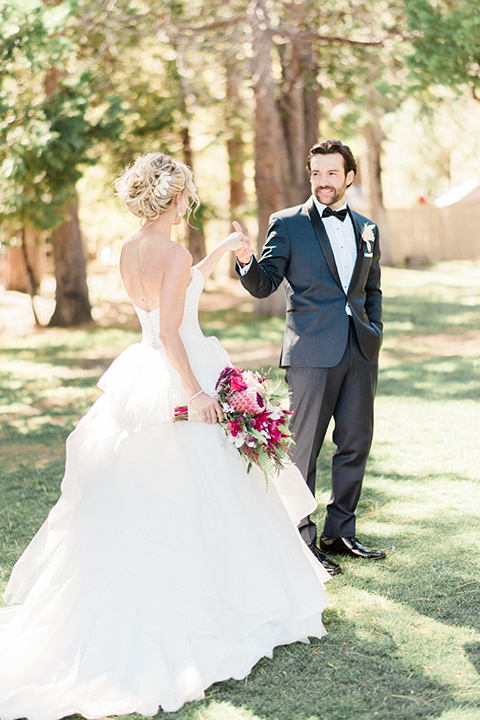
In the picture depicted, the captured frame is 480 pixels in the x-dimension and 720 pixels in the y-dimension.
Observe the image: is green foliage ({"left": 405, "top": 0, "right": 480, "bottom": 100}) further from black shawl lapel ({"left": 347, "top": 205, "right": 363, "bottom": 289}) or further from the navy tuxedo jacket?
the navy tuxedo jacket

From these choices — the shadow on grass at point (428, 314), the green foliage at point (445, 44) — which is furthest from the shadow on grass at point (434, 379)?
the green foliage at point (445, 44)

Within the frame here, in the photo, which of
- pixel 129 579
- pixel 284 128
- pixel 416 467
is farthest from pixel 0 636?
pixel 284 128

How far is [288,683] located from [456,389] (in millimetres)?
6725

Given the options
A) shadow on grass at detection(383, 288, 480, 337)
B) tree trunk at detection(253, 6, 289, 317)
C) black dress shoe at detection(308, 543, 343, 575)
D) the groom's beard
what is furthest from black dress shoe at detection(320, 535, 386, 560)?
tree trunk at detection(253, 6, 289, 317)

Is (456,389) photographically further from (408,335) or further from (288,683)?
(288,683)

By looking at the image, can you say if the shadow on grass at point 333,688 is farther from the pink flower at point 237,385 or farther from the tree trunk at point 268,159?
the tree trunk at point 268,159

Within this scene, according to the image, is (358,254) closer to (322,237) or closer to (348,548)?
(322,237)

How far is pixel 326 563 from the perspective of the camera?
446cm

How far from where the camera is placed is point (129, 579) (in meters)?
3.36

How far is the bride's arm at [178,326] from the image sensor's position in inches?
135

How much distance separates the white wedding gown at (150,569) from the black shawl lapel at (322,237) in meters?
0.93

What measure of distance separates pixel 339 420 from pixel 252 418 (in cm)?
112

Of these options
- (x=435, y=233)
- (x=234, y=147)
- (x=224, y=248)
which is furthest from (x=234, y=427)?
(x=435, y=233)

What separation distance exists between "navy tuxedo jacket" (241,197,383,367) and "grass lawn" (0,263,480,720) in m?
1.22
